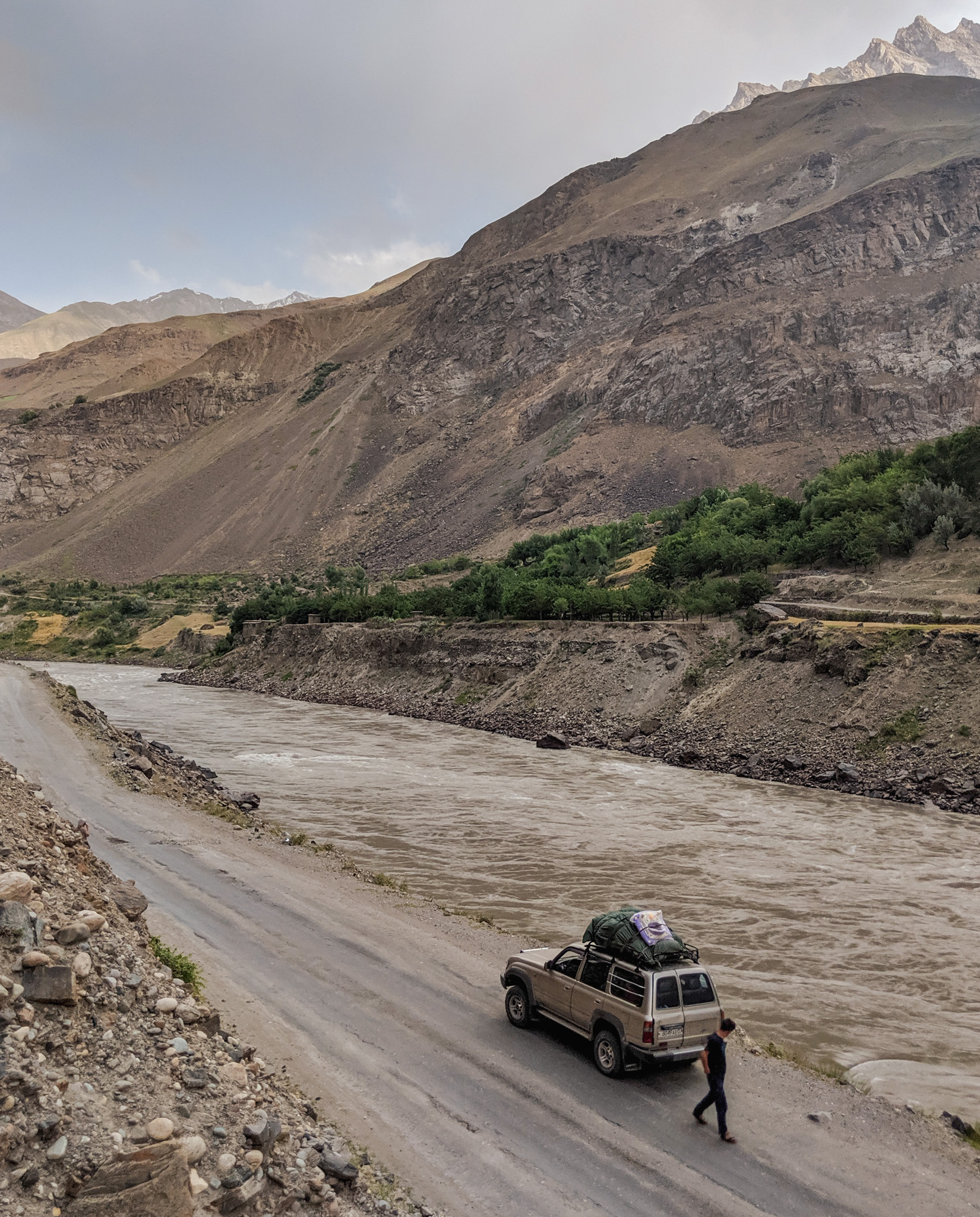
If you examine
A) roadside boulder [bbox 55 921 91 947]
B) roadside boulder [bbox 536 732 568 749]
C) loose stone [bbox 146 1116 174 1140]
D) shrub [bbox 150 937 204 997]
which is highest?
roadside boulder [bbox 55 921 91 947]

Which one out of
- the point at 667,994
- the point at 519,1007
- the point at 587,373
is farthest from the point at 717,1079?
the point at 587,373

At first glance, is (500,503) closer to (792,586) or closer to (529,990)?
(792,586)

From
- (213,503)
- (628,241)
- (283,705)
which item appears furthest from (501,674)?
(628,241)

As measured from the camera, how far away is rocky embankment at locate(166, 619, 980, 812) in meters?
27.8

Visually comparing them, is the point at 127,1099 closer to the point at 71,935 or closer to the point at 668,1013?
the point at 71,935

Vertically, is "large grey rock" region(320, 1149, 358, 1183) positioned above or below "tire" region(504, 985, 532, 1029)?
above

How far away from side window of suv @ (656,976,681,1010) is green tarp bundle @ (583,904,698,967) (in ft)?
0.55

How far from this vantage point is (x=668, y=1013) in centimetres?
878

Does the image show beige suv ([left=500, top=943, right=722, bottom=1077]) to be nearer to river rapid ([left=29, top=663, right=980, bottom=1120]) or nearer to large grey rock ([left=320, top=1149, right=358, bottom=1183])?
river rapid ([left=29, top=663, right=980, bottom=1120])

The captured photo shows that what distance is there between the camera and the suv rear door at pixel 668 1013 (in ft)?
28.5

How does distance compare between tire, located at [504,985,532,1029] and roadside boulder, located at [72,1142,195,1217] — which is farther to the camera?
tire, located at [504,985,532,1029]

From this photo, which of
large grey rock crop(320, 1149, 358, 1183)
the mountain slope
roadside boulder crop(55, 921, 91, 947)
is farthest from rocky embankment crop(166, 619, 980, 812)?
the mountain slope

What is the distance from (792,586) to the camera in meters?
43.8

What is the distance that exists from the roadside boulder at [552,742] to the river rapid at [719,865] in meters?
0.77
